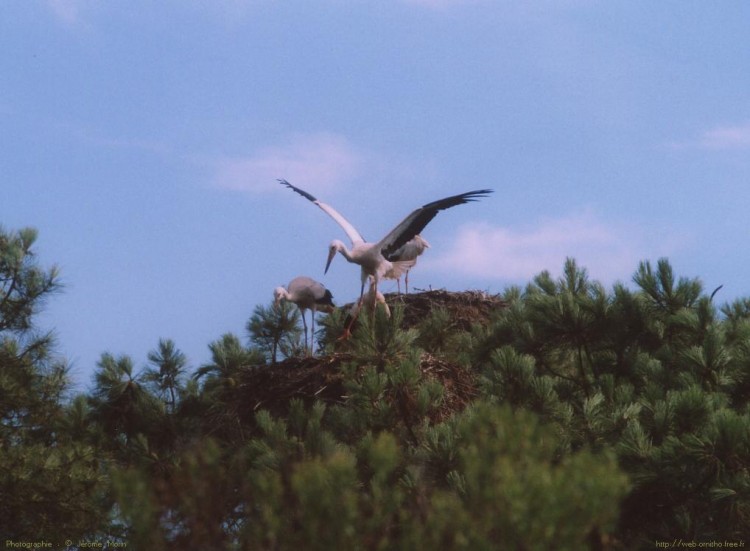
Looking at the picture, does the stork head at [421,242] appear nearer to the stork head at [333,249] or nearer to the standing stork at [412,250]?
the standing stork at [412,250]

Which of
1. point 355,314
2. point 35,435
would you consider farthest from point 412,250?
point 35,435

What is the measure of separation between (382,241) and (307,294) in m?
2.18

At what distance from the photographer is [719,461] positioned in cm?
736

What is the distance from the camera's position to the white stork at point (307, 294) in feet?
47.1

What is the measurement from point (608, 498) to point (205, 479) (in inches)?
52.1

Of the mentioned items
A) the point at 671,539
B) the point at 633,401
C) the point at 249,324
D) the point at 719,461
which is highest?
the point at 249,324

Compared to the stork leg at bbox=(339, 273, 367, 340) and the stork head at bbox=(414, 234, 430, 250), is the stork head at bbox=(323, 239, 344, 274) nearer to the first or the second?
the stork leg at bbox=(339, 273, 367, 340)

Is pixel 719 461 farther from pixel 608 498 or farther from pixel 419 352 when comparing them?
pixel 608 498

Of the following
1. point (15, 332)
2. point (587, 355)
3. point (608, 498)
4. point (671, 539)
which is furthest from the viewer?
point (15, 332)

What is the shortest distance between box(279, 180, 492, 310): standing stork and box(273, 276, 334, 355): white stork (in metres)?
0.49

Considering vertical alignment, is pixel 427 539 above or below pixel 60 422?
below

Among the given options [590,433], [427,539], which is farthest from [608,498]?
[590,433]

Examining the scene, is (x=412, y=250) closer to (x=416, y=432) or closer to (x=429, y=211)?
(x=429, y=211)

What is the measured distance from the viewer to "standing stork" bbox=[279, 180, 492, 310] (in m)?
11.9
